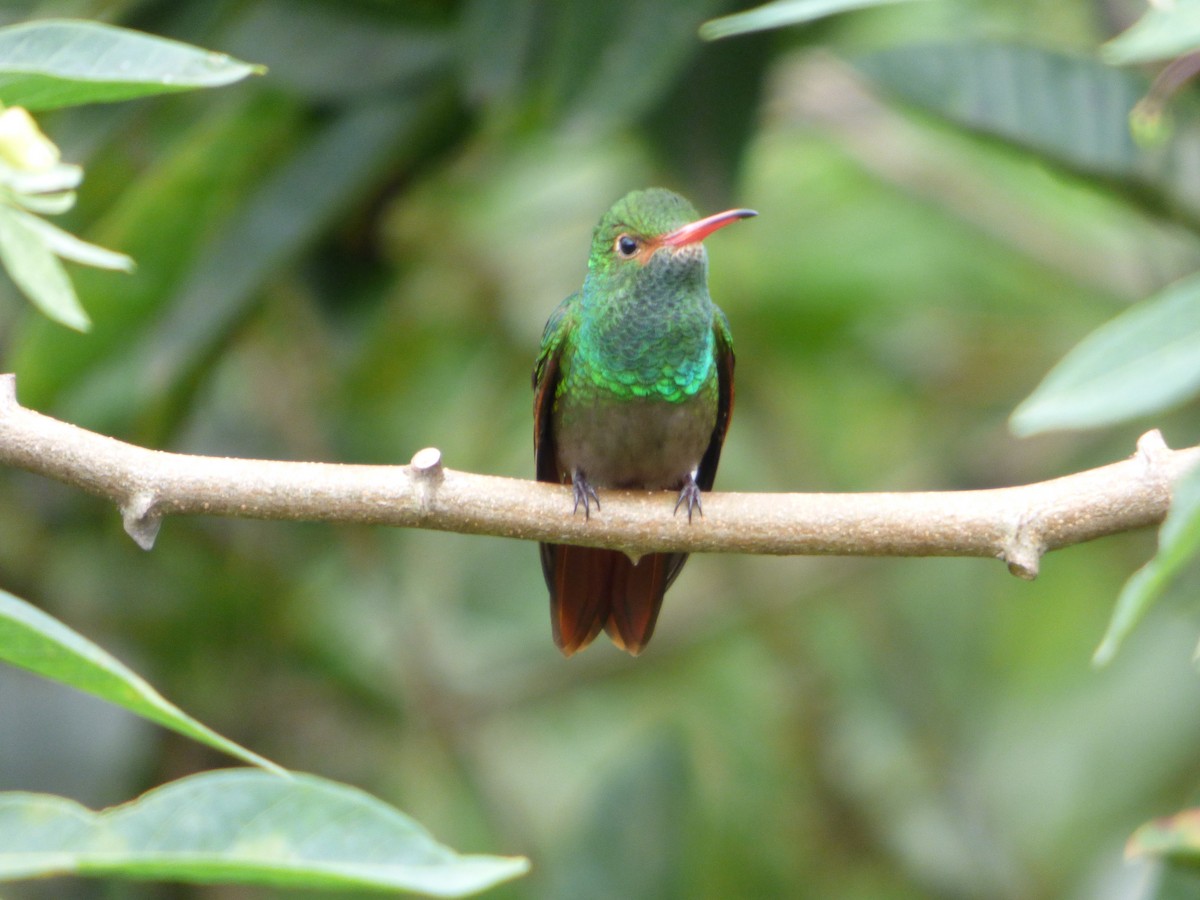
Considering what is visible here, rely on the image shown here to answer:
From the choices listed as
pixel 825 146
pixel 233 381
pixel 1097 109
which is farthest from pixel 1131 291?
pixel 233 381

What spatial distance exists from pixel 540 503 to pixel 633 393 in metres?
1.07

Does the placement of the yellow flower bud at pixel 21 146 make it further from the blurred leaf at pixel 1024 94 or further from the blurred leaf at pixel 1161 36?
the blurred leaf at pixel 1024 94

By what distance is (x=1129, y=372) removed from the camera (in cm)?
110

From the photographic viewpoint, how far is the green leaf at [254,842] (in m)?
1.19

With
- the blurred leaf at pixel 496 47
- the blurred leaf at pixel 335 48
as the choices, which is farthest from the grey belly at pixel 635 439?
the blurred leaf at pixel 335 48

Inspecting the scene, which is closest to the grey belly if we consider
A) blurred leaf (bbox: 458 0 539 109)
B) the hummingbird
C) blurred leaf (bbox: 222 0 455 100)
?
the hummingbird

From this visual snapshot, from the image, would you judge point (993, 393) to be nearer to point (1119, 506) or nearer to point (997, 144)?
point (997, 144)

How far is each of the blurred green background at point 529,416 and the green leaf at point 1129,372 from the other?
7.12 ft

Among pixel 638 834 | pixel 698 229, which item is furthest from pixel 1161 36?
pixel 638 834

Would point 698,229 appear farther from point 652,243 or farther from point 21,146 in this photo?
point 21,146

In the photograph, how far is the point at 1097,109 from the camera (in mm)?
3328

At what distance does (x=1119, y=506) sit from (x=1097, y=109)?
158cm

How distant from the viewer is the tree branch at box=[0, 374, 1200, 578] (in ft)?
6.49

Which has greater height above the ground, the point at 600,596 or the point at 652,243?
the point at 652,243
